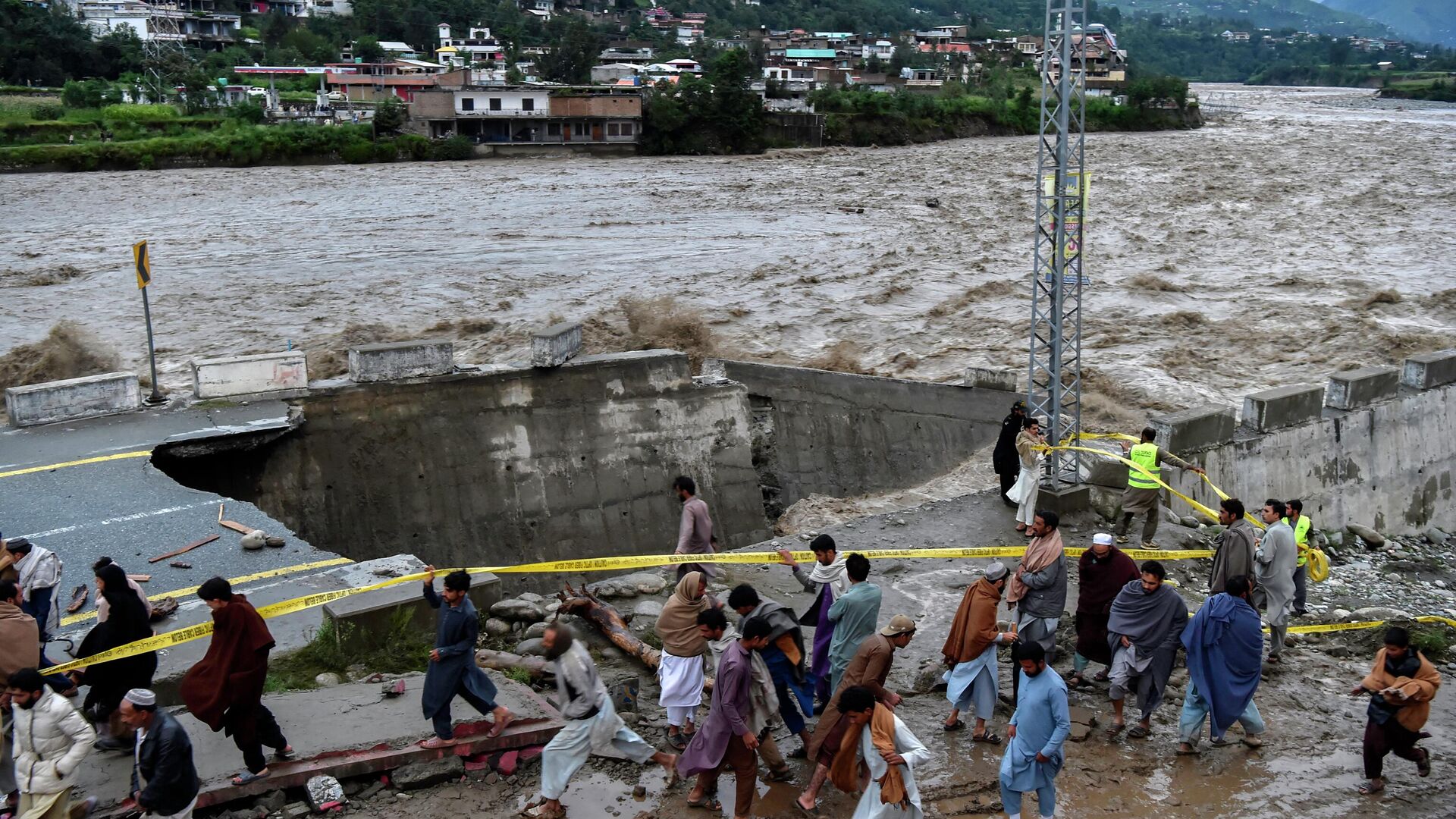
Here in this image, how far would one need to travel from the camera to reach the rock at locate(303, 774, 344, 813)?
6.96 meters

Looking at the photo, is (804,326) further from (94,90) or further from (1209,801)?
(94,90)

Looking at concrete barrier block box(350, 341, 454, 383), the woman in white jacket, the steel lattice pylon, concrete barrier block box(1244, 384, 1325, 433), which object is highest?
the steel lattice pylon

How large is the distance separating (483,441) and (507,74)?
79931 millimetres

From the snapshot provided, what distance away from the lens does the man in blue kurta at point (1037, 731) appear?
650 cm

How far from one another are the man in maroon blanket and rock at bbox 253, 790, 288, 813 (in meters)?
0.18

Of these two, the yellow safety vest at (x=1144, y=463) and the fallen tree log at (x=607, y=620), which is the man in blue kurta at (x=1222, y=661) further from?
the yellow safety vest at (x=1144, y=463)

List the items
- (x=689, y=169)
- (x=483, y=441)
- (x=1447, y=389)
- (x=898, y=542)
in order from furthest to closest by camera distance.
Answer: (x=689, y=169), (x=1447, y=389), (x=483, y=441), (x=898, y=542)

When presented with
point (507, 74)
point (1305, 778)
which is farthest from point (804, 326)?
point (507, 74)

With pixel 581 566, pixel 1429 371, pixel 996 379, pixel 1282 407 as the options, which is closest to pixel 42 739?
pixel 581 566

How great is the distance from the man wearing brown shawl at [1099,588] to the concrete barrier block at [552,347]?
934cm

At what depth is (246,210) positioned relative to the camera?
45594 mm

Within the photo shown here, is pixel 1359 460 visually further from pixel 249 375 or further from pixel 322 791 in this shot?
pixel 249 375

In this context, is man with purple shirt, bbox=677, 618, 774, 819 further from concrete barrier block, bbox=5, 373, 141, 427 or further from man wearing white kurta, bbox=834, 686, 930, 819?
concrete barrier block, bbox=5, 373, 141, 427

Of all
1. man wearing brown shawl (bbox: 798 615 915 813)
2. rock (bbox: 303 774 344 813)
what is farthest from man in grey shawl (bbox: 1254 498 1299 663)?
rock (bbox: 303 774 344 813)
